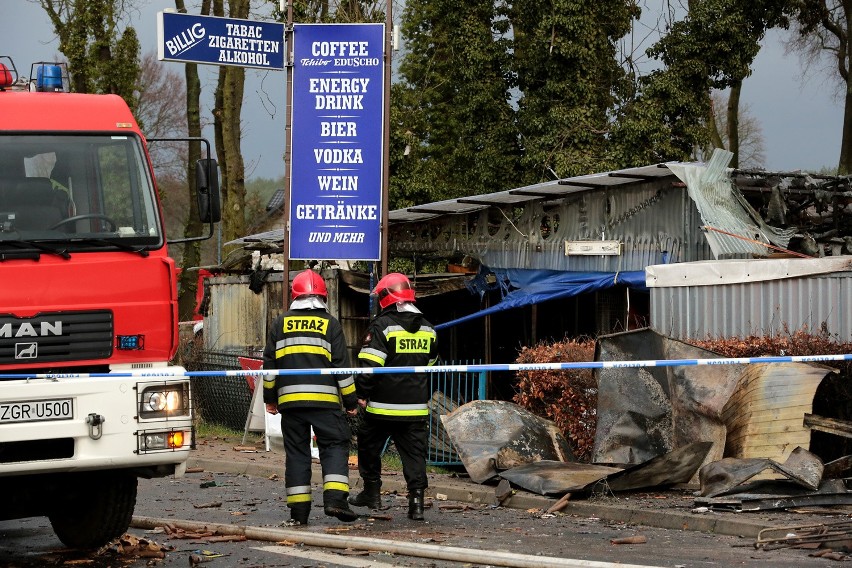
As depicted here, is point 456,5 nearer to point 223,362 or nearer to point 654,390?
point 223,362

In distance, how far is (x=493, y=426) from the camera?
38.4ft

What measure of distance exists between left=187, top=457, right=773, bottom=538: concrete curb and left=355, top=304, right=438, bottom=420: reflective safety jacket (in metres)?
1.48

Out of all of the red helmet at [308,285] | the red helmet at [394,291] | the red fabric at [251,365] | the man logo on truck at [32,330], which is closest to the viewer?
the man logo on truck at [32,330]

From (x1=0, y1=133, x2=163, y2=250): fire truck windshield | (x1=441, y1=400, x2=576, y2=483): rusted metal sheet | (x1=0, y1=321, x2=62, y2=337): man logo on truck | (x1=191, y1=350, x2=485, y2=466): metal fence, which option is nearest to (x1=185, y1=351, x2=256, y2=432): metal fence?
(x1=191, y1=350, x2=485, y2=466): metal fence

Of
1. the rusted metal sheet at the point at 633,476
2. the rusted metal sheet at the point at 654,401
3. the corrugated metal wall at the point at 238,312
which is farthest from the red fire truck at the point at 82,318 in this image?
the corrugated metal wall at the point at 238,312

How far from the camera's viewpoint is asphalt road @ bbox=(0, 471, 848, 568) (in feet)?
24.8

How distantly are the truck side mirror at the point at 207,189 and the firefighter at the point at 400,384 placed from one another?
1725 millimetres

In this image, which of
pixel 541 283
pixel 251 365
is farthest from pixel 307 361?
pixel 541 283

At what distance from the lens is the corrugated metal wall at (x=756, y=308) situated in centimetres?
1203

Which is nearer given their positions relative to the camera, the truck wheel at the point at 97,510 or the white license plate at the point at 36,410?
the white license plate at the point at 36,410

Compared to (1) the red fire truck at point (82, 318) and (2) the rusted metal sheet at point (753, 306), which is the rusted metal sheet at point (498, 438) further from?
(1) the red fire truck at point (82, 318)

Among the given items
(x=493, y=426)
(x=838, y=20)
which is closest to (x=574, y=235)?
(x=493, y=426)

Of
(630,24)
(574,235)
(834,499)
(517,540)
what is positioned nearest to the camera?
(517,540)

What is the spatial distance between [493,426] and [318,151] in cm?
447
